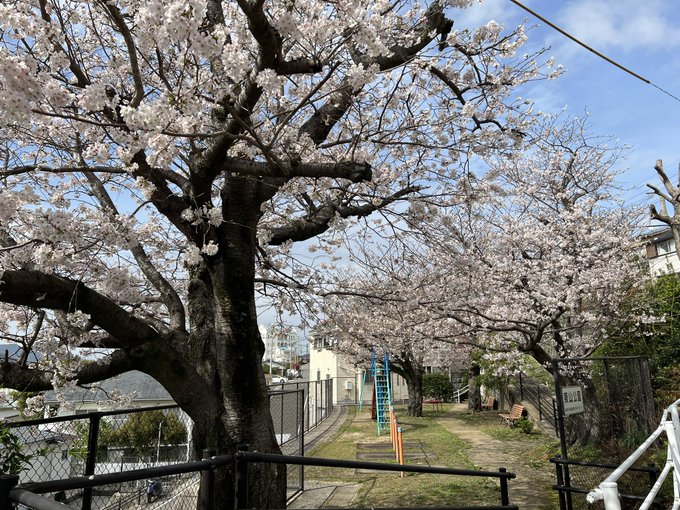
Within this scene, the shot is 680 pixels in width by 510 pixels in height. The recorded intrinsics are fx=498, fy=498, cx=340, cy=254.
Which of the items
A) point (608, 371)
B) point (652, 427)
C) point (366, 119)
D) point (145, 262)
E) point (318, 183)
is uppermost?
point (366, 119)

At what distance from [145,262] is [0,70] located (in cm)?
343

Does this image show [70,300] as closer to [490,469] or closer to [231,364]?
[231,364]

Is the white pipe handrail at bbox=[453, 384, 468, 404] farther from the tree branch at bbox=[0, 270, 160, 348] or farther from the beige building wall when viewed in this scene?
the tree branch at bbox=[0, 270, 160, 348]

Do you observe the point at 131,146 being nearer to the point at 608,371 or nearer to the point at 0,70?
the point at 0,70

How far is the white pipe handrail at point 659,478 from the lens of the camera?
2.16 meters

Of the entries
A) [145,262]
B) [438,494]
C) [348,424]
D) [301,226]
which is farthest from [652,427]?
[348,424]

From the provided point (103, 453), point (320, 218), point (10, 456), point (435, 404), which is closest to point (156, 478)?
point (10, 456)

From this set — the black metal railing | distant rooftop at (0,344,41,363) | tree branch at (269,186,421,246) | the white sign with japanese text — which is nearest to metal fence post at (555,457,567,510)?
the white sign with japanese text

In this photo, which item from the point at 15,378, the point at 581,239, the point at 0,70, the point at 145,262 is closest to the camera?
the point at 0,70

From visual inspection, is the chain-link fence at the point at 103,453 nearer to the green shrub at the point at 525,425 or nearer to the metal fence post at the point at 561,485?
the metal fence post at the point at 561,485

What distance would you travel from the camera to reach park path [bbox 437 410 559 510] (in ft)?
26.3

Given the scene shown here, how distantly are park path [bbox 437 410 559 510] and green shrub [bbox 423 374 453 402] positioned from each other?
50.3 feet

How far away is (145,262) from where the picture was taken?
6.26 metres

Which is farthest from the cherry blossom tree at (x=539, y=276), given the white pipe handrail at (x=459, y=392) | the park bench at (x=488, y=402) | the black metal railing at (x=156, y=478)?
the white pipe handrail at (x=459, y=392)
